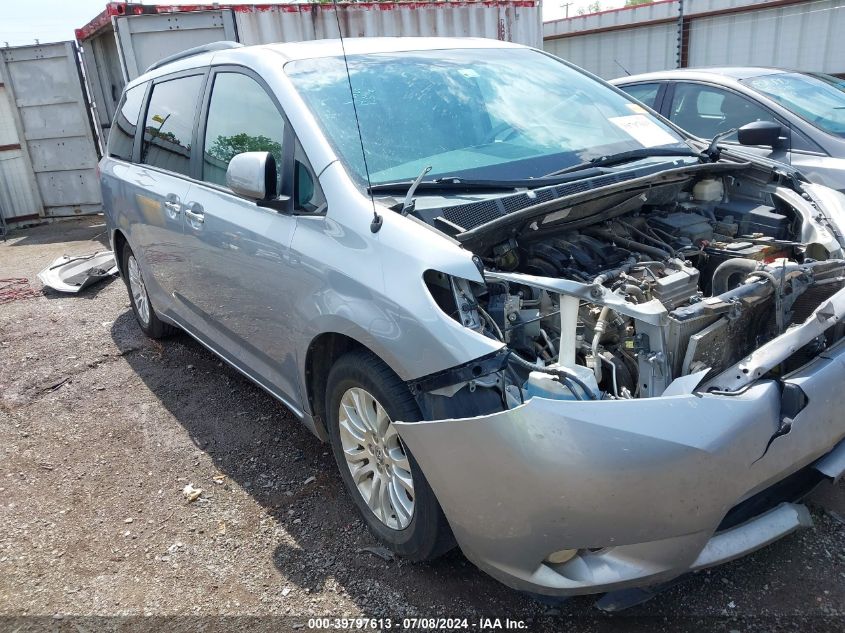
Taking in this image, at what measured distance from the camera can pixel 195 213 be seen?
11.3 feet

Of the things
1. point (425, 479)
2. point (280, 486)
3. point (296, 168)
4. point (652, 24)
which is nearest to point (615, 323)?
point (425, 479)

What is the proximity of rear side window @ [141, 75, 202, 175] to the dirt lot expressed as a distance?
1.40 meters

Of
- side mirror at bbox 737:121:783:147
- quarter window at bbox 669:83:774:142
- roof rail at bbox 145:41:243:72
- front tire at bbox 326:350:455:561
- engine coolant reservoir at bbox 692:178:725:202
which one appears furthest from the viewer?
quarter window at bbox 669:83:774:142

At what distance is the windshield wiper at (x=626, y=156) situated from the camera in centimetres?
285

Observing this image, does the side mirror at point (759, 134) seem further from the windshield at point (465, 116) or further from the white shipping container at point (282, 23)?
the white shipping container at point (282, 23)

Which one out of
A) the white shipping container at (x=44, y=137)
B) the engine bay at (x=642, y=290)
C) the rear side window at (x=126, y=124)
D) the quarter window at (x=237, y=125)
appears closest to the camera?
the engine bay at (x=642, y=290)

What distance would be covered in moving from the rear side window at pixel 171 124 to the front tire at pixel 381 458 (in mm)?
1813

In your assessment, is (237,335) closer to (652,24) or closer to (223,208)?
(223,208)

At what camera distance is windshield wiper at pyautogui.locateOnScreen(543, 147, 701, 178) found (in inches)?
112

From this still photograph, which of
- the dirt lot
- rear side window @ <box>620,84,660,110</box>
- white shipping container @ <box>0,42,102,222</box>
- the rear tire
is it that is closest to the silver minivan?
the dirt lot

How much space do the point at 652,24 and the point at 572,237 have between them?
11.6 m

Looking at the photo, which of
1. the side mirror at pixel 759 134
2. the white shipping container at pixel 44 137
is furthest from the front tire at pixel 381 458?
the white shipping container at pixel 44 137

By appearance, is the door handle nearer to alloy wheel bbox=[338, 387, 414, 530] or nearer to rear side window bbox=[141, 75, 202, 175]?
rear side window bbox=[141, 75, 202, 175]

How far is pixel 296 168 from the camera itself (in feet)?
9.09
